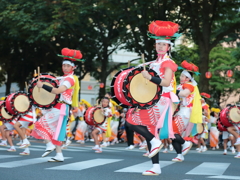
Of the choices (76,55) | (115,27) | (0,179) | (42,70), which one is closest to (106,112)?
(76,55)

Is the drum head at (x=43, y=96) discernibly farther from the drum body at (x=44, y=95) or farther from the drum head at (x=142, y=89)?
the drum head at (x=142, y=89)

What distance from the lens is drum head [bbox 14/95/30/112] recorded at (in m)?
13.1

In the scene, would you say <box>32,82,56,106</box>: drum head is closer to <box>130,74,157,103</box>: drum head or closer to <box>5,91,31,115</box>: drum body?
<box>130,74,157,103</box>: drum head

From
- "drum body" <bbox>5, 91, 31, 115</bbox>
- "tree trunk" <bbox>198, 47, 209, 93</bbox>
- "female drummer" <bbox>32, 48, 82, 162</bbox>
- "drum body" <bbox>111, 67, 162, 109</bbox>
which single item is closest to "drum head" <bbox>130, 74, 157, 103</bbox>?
"drum body" <bbox>111, 67, 162, 109</bbox>

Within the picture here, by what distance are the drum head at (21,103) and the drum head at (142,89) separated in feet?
20.2

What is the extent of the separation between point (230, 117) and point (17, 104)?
5677 mm

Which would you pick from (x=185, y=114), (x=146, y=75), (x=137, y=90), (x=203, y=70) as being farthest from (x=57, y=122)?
(x=203, y=70)

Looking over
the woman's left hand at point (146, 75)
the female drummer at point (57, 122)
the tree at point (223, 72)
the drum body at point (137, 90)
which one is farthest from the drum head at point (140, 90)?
the tree at point (223, 72)

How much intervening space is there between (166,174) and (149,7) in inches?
640

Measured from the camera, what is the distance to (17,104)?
43.5ft

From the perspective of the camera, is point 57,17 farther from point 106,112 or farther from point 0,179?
point 0,179

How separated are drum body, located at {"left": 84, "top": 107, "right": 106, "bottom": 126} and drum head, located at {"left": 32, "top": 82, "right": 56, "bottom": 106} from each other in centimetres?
569

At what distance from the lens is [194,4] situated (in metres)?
21.3

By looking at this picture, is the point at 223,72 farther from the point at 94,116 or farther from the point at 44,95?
the point at 44,95
